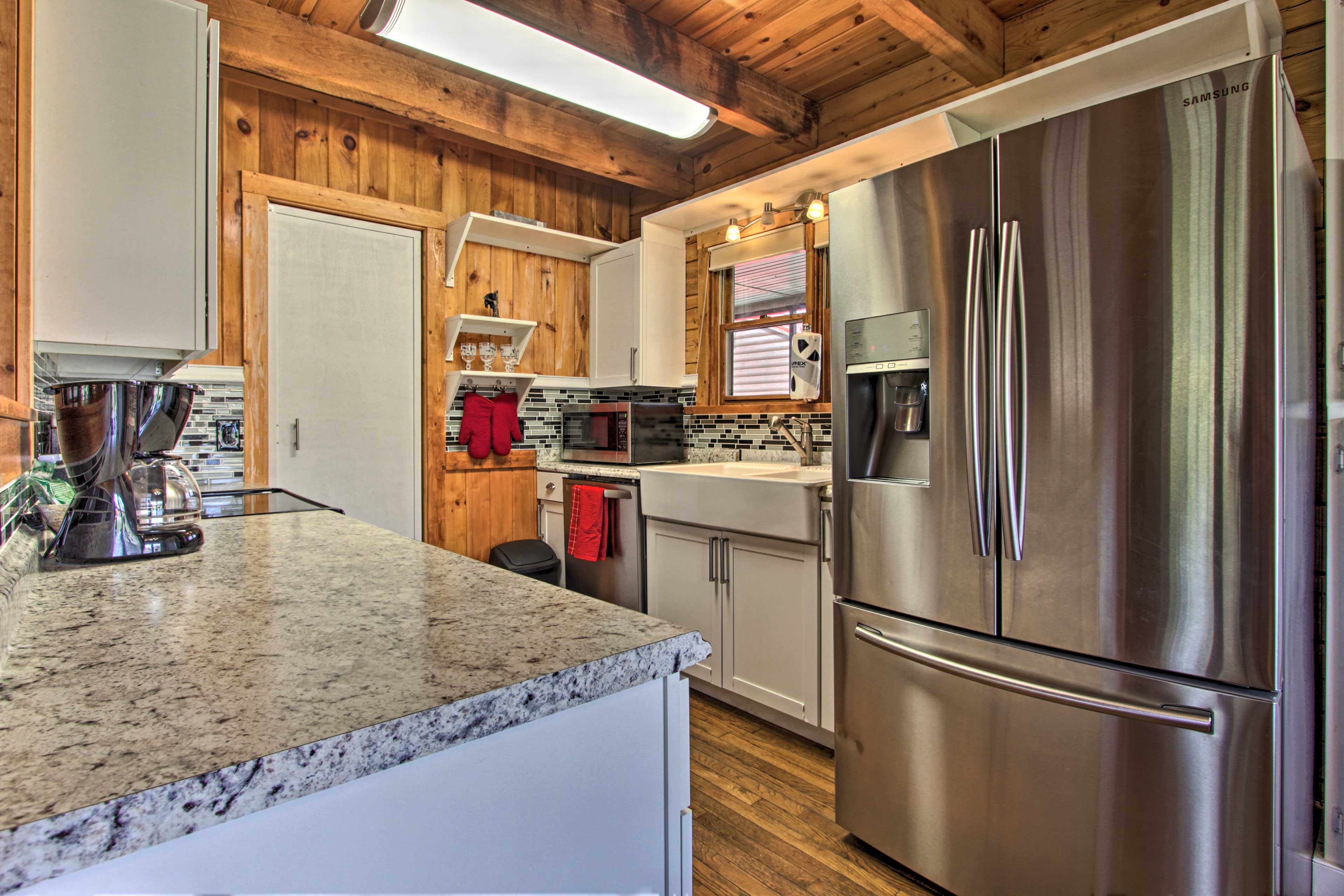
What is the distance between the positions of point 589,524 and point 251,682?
2.67 meters

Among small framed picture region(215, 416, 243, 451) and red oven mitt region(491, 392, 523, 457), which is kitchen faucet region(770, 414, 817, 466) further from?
small framed picture region(215, 416, 243, 451)

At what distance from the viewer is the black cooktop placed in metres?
1.71

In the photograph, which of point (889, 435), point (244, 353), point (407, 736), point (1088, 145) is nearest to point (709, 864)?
point (889, 435)

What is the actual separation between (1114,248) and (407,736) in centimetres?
152

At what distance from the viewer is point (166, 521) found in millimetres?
1248

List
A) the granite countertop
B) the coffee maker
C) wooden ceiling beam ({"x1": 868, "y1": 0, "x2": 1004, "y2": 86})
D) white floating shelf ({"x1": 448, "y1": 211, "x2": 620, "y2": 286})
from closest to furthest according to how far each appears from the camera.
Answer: the granite countertop → the coffee maker → wooden ceiling beam ({"x1": 868, "y1": 0, "x2": 1004, "y2": 86}) → white floating shelf ({"x1": 448, "y1": 211, "x2": 620, "y2": 286})

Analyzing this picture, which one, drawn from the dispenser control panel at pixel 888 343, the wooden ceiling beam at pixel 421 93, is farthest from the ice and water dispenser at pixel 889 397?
the wooden ceiling beam at pixel 421 93

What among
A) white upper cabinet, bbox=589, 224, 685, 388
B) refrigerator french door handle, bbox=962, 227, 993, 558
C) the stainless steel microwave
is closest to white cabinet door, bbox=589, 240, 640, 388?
white upper cabinet, bbox=589, 224, 685, 388

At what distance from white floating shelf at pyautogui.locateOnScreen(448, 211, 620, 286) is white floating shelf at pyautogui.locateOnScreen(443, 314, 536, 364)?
0.79 ft

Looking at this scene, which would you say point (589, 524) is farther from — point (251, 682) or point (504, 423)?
point (251, 682)

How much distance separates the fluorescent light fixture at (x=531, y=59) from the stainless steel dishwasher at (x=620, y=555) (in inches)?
60.0

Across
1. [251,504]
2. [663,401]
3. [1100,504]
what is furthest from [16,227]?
[663,401]

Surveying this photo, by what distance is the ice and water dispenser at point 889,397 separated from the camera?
168cm

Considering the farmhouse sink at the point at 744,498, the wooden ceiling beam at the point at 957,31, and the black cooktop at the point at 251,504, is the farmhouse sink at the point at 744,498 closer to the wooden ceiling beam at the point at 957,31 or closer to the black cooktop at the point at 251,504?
the black cooktop at the point at 251,504
